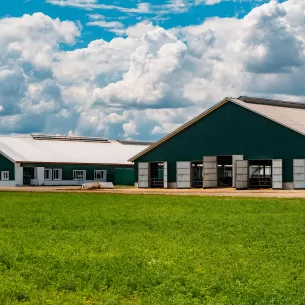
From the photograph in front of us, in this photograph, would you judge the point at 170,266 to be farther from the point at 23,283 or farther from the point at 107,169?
the point at 107,169

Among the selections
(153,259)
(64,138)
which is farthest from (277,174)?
(64,138)

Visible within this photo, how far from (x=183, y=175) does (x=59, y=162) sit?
21.4 meters

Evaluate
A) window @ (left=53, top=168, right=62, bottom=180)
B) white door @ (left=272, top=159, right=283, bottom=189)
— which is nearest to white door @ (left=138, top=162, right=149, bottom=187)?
white door @ (left=272, top=159, right=283, bottom=189)

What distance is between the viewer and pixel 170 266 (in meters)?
15.5

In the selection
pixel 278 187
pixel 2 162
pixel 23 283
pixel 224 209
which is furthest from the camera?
pixel 2 162

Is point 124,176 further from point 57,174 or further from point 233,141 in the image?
point 233,141

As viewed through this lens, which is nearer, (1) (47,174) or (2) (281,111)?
(2) (281,111)

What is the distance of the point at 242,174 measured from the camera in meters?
55.7

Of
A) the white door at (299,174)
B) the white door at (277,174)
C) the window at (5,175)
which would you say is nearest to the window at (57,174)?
the window at (5,175)

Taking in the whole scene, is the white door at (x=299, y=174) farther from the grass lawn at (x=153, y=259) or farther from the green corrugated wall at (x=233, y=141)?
the grass lawn at (x=153, y=259)

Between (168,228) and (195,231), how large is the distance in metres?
1.41

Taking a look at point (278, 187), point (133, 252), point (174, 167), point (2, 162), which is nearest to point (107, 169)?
point (2, 162)

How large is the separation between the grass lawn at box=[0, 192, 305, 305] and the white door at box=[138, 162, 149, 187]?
36735 mm

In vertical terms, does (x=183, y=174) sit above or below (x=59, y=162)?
below
